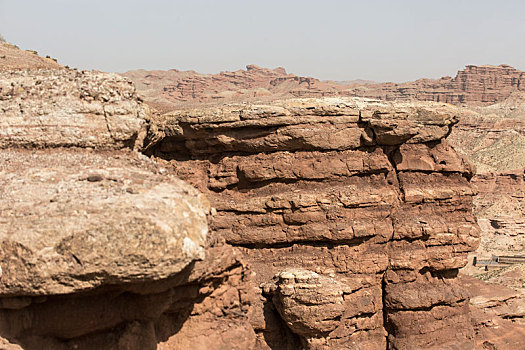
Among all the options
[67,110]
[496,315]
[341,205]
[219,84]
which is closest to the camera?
[67,110]

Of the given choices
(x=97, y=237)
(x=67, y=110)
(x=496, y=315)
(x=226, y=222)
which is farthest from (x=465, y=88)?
(x=97, y=237)

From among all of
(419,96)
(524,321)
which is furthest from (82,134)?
(419,96)

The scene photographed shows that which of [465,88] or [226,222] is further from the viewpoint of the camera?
[465,88]

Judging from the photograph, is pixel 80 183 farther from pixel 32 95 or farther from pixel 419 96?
pixel 419 96

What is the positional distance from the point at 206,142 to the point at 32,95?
538cm

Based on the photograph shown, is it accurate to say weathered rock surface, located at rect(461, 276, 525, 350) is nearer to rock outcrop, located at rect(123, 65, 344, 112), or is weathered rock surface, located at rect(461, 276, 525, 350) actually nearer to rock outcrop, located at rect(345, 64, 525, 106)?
rock outcrop, located at rect(123, 65, 344, 112)

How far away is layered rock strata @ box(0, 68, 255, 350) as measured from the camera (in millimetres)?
6461

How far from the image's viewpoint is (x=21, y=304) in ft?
22.1

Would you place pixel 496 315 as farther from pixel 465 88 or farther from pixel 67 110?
pixel 465 88

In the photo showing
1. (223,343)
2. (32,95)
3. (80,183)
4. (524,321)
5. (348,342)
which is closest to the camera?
(80,183)

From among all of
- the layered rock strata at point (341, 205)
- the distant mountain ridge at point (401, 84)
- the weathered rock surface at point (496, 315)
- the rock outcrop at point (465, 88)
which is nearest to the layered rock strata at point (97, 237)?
the layered rock strata at point (341, 205)

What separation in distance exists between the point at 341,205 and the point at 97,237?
8.10 m

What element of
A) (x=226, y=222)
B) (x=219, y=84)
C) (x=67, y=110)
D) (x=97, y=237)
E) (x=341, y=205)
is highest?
(x=219, y=84)

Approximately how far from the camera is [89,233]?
646 centimetres
